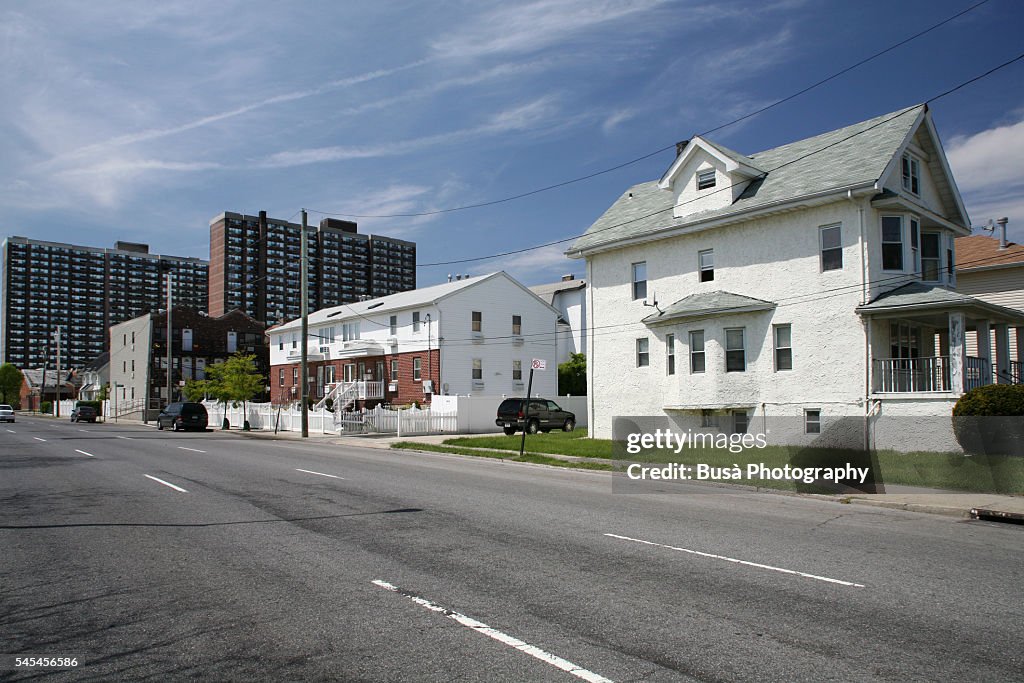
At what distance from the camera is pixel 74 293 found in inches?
6211

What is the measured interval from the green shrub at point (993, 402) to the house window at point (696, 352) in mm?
8300

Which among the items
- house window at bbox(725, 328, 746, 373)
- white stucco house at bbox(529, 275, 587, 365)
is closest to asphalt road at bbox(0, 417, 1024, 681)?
house window at bbox(725, 328, 746, 373)

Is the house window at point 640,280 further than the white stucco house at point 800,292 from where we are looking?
Yes

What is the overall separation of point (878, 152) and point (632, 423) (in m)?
12.1

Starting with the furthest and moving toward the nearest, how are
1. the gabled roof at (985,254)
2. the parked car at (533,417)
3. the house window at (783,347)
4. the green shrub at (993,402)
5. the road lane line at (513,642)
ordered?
1. the parked car at (533,417)
2. the gabled roof at (985,254)
3. the house window at (783,347)
4. the green shrub at (993,402)
5. the road lane line at (513,642)

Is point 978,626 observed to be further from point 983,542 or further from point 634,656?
point 983,542

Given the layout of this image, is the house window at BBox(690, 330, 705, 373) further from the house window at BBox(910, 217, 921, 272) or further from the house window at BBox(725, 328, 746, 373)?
the house window at BBox(910, 217, 921, 272)

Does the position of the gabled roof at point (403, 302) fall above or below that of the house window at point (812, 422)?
above

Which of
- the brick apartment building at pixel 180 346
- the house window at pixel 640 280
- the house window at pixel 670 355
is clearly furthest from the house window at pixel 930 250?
the brick apartment building at pixel 180 346

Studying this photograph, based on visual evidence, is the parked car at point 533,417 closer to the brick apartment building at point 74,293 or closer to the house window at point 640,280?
the house window at point 640,280

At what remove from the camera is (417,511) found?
11328mm

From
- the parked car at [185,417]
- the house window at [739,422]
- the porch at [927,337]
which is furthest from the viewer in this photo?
the parked car at [185,417]

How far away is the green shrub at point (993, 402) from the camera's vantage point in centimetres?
1656

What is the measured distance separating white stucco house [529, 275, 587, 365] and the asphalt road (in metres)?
42.7
